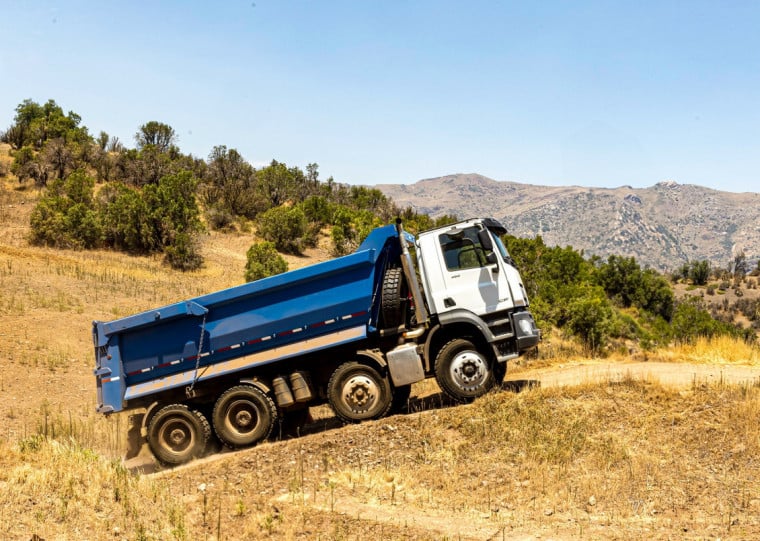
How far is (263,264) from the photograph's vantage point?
30344 millimetres

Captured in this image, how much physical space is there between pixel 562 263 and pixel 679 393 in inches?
819

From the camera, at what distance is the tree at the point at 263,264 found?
2978cm

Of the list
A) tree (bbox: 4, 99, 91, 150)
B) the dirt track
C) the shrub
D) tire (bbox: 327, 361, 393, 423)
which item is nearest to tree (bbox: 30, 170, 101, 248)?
the shrub

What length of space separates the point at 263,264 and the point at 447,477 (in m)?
23.4

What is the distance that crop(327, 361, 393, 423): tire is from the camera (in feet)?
32.8

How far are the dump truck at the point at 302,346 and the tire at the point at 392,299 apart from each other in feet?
0.06

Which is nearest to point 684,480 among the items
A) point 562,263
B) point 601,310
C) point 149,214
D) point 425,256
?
point 425,256

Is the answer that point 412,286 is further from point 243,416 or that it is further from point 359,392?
point 243,416

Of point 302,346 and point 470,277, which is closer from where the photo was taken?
point 302,346

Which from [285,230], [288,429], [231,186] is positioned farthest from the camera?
[231,186]

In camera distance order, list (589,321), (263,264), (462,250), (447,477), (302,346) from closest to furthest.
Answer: (447,477), (302,346), (462,250), (589,321), (263,264)

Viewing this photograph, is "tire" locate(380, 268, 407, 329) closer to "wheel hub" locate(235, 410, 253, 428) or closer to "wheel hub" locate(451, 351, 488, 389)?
"wheel hub" locate(451, 351, 488, 389)

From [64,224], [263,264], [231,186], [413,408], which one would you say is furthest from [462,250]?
[231,186]

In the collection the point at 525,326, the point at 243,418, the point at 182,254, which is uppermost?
the point at 182,254
